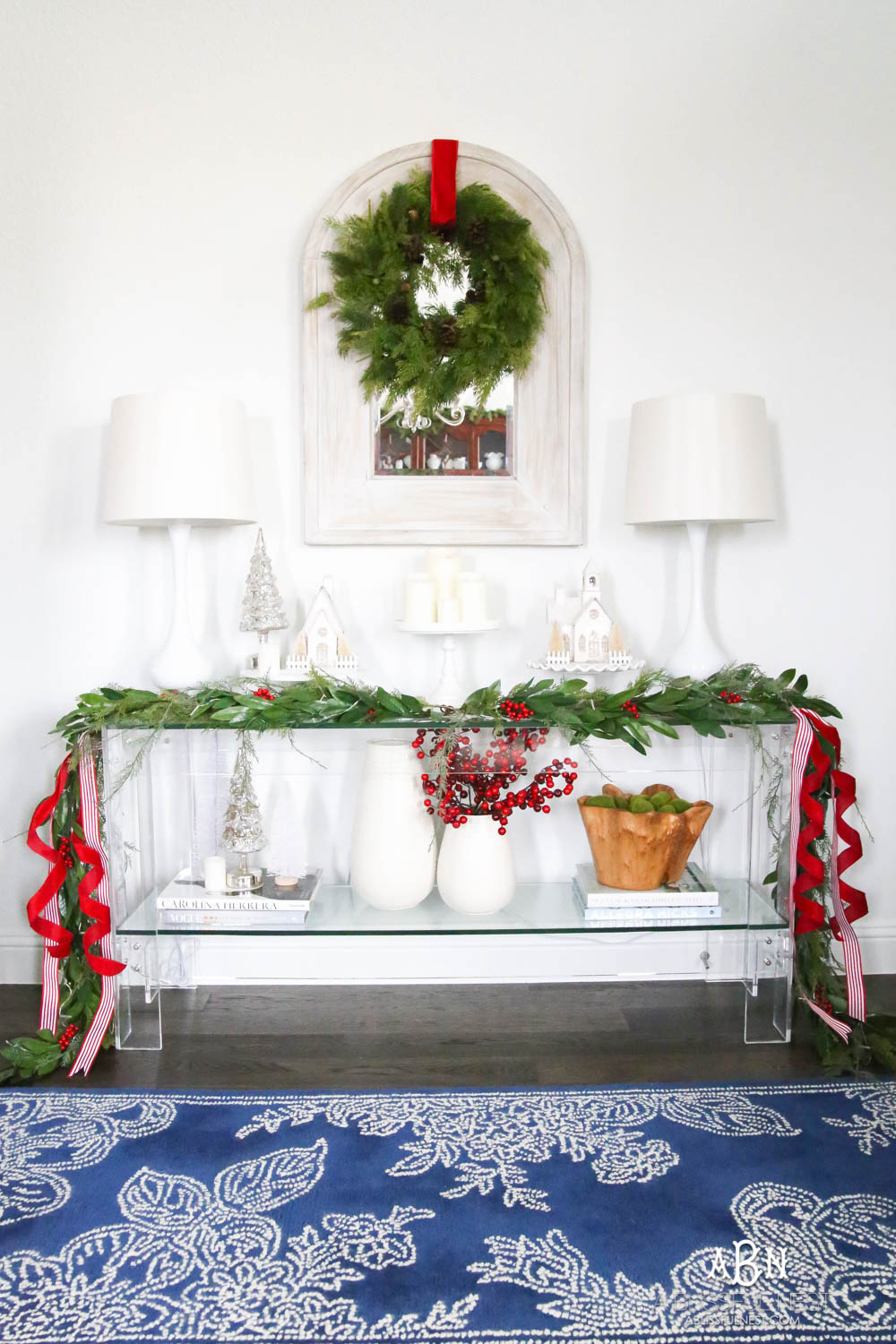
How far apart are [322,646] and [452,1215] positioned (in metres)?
1.21

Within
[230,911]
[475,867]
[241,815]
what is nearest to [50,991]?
[230,911]

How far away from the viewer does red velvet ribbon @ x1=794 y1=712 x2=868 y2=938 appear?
208 centimetres

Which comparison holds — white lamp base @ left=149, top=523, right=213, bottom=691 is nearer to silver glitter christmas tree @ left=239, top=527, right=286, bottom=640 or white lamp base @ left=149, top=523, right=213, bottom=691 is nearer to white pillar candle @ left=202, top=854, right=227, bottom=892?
silver glitter christmas tree @ left=239, top=527, right=286, bottom=640

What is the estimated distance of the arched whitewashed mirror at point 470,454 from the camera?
92.2 inches

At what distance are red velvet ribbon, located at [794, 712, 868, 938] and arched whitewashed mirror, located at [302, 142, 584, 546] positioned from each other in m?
0.79

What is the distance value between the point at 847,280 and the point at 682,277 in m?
0.42

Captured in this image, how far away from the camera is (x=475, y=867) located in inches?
84.7

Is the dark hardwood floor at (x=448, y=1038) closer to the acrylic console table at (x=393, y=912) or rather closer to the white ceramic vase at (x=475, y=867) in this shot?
the acrylic console table at (x=393, y=912)

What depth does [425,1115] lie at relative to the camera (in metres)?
1.84

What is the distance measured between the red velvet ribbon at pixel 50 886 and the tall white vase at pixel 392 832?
646 mm

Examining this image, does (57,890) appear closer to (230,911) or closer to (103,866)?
(103,866)

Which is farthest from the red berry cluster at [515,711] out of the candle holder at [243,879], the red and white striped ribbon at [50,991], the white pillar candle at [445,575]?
the red and white striped ribbon at [50,991]

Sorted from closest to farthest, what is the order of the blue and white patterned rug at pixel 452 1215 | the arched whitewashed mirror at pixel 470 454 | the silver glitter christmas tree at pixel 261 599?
the blue and white patterned rug at pixel 452 1215, the silver glitter christmas tree at pixel 261 599, the arched whitewashed mirror at pixel 470 454

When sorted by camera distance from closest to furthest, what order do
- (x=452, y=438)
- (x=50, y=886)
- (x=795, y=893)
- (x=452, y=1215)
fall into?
(x=452, y=1215) → (x=50, y=886) → (x=795, y=893) → (x=452, y=438)
